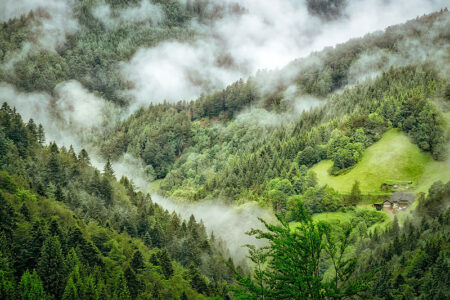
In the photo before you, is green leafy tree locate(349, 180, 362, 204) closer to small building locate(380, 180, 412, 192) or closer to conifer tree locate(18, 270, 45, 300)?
small building locate(380, 180, 412, 192)

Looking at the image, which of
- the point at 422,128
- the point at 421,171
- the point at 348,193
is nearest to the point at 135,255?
the point at 348,193

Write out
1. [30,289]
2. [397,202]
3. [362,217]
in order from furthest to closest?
1. [397,202]
2. [362,217]
3. [30,289]

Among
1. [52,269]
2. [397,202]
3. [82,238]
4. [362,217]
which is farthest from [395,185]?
[52,269]

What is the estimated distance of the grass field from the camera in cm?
14184

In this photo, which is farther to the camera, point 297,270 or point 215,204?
point 215,204

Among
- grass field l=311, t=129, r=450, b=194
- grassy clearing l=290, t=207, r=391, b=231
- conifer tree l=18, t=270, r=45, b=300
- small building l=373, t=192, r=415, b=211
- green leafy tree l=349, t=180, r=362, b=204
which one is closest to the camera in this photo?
conifer tree l=18, t=270, r=45, b=300

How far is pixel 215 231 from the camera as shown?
161 meters

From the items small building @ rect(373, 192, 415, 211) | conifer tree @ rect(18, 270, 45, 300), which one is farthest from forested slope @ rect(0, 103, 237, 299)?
small building @ rect(373, 192, 415, 211)

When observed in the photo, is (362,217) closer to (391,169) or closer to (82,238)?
(391,169)

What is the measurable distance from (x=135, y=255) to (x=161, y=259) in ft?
33.3

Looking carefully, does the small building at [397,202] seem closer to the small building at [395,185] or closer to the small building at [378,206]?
the small building at [378,206]

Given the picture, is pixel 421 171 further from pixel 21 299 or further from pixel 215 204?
pixel 21 299

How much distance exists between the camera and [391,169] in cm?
14962

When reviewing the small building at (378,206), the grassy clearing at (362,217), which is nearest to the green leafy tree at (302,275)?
the grassy clearing at (362,217)
